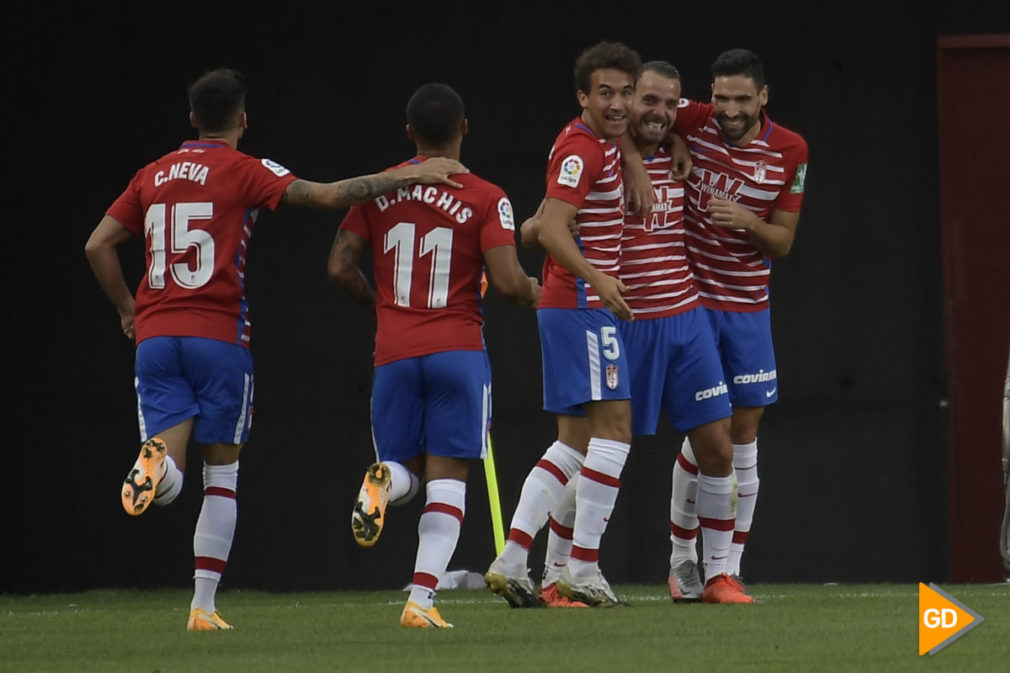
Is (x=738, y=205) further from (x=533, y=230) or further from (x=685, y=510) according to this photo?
(x=685, y=510)

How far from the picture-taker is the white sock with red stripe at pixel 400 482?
5.07m

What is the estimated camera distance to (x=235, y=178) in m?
5.35

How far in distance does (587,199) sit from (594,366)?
0.54m

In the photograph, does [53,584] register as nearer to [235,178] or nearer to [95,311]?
[95,311]

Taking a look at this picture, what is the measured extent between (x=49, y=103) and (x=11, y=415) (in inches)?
58.4

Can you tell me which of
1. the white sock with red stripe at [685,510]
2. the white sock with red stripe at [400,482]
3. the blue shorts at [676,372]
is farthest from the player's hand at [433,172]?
the white sock with red stripe at [685,510]

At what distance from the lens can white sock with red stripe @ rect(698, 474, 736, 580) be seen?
6.18 metres

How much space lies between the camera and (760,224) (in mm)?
6250

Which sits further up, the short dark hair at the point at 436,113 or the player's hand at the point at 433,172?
the short dark hair at the point at 436,113

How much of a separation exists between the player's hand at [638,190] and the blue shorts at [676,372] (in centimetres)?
39

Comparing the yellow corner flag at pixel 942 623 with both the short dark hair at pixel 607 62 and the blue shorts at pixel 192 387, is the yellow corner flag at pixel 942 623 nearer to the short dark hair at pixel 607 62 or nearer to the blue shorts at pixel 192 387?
the short dark hair at pixel 607 62

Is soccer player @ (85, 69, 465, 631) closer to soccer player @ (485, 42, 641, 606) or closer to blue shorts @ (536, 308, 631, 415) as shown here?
soccer player @ (485, 42, 641, 606)

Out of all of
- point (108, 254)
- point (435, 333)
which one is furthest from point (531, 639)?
point (108, 254)

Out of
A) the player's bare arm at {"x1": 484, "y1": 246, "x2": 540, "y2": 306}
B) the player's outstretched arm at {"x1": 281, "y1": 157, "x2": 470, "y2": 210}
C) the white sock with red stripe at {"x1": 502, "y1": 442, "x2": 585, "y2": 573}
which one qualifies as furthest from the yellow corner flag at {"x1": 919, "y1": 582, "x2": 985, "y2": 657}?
the player's outstretched arm at {"x1": 281, "y1": 157, "x2": 470, "y2": 210}
